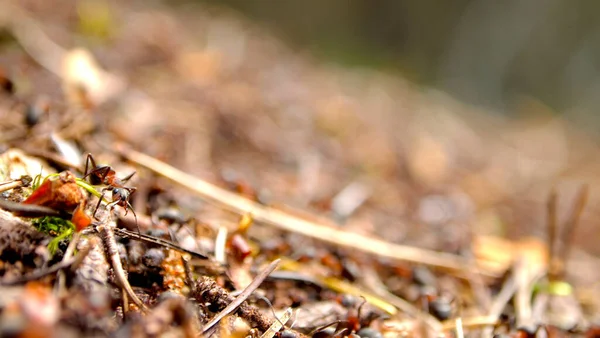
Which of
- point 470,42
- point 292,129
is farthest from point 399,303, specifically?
point 470,42

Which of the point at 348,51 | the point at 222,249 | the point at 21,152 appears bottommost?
the point at 348,51

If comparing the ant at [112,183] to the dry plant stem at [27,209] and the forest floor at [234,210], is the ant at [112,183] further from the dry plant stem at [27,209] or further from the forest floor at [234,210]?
the dry plant stem at [27,209]

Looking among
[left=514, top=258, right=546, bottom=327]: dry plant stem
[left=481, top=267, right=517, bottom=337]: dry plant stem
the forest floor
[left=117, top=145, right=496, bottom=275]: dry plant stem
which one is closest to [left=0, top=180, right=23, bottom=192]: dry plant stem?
the forest floor

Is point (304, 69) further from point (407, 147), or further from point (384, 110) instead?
point (407, 147)

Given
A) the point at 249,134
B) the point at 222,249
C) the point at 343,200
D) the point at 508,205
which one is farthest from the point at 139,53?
the point at 508,205

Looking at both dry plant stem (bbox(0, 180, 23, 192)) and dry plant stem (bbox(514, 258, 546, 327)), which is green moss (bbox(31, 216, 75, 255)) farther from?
dry plant stem (bbox(514, 258, 546, 327))

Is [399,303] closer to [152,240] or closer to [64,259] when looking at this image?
[152,240]

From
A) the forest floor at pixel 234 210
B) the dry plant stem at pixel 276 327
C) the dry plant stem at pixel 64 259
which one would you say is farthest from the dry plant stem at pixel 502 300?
the dry plant stem at pixel 64 259

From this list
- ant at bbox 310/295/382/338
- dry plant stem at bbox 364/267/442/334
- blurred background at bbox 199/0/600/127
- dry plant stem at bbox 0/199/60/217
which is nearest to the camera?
dry plant stem at bbox 0/199/60/217
